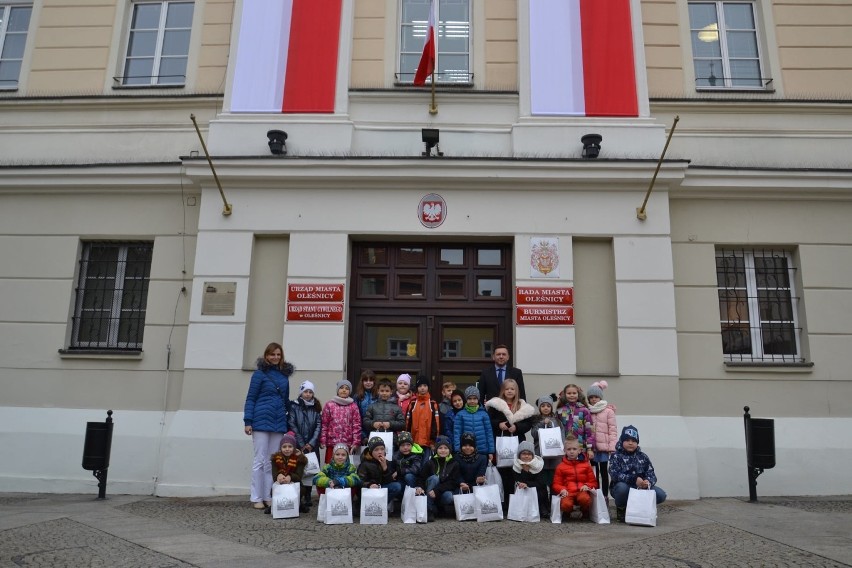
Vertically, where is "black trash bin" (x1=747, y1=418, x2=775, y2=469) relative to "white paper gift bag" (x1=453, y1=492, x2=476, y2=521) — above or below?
above

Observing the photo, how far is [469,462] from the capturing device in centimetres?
728

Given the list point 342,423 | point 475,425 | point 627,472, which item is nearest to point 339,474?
point 342,423

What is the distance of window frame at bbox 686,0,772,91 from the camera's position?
1038cm

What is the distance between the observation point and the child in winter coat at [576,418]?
7.63 metres

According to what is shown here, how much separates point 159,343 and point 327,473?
3877 mm

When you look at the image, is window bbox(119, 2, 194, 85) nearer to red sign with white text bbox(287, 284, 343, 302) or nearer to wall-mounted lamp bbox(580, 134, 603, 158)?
red sign with white text bbox(287, 284, 343, 302)

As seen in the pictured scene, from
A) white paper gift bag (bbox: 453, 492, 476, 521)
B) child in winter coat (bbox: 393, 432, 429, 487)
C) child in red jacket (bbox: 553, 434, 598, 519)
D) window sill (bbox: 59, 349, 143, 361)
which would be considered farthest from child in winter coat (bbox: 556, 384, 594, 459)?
window sill (bbox: 59, 349, 143, 361)

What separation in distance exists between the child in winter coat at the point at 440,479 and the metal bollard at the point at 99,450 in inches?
166

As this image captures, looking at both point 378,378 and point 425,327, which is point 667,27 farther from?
point 378,378

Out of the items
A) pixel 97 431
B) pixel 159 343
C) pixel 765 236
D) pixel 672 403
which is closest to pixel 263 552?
pixel 97 431

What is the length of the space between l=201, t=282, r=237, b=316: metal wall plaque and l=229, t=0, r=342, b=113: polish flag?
271 cm

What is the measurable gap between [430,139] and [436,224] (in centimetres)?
122

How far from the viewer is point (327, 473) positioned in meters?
7.14

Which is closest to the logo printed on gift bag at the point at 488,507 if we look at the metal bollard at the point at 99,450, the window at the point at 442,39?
the metal bollard at the point at 99,450
